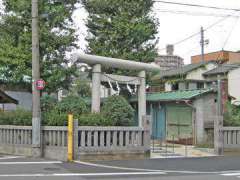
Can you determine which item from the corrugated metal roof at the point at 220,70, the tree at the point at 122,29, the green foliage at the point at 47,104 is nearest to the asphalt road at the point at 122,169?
the green foliage at the point at 47,104

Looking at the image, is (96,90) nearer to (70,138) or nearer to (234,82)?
(70,138)

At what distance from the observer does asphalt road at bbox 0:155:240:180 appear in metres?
12.8

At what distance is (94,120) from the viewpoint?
16.7 m

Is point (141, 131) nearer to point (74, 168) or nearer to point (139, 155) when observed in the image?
point (139, 155)

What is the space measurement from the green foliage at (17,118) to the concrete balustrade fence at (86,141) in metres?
0.36

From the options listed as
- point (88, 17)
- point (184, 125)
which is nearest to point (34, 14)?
point (88, 17)

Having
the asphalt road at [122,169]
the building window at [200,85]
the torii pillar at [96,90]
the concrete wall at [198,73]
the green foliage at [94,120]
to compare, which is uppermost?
the concrete wall at [198,73]

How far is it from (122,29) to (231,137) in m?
10.0

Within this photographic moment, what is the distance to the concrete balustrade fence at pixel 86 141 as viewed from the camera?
16.2 m

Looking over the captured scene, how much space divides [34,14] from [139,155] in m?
7.23

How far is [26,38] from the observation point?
903 inches

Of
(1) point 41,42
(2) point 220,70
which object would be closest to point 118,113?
(1) point 41,42

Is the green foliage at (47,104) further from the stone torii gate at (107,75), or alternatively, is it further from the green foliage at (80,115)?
A: the stone torii gate at (107,75)

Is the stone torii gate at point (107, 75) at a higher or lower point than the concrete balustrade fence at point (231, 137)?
higher
